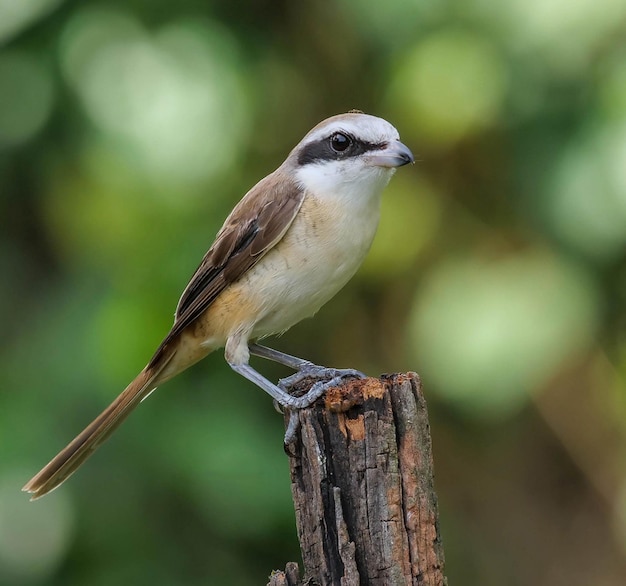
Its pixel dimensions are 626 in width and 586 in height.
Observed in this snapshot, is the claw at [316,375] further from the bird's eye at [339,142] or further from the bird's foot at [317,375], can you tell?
the bird's eye at [339,142]

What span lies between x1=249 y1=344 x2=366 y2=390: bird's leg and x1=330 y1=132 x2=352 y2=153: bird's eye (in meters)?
0.92

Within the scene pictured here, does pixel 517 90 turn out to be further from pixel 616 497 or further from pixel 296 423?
pixel 616 497

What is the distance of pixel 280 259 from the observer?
413 centimetres

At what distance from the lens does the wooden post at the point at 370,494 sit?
2967 mm

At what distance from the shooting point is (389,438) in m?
3.04

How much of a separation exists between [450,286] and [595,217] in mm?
790

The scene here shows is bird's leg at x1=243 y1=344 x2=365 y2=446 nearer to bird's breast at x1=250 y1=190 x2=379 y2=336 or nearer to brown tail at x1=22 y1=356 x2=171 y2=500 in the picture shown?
bird's breast at x1=250 y1=190 x2=379 y2=336

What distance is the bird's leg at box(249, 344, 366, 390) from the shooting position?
373 cm

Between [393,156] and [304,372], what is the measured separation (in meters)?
0.96

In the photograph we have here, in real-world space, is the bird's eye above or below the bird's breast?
above

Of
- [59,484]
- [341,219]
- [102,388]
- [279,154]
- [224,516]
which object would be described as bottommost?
[224,516]

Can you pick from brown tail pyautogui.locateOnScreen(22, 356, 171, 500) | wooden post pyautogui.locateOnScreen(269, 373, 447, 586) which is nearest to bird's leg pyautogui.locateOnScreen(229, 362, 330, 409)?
wooden post pyautogui.locateOnScreen(269, 373, 447, 586)

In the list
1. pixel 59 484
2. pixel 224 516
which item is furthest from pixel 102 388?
pixel 224 516

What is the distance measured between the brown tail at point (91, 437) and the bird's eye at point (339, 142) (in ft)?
3.93
